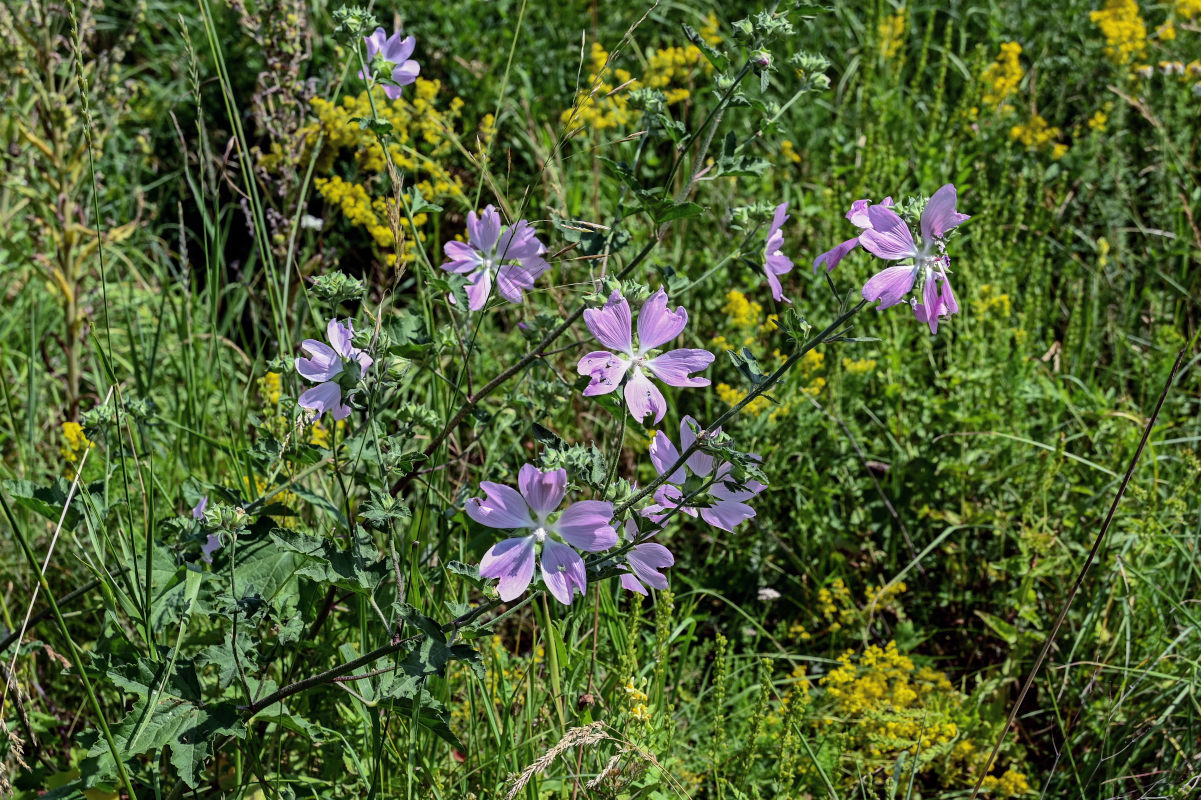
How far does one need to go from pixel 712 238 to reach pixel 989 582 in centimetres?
137

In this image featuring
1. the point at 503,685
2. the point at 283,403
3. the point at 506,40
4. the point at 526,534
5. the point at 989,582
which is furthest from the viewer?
the point at 506,40

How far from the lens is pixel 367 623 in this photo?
1690mm

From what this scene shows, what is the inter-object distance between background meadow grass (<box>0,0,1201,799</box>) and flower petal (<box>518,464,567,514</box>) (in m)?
0.15

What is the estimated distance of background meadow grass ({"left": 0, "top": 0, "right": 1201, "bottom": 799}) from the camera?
160 centimetres

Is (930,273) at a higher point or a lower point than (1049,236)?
higher

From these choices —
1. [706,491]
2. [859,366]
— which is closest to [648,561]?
[706,491]

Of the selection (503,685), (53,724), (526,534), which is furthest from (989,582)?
(53,724)

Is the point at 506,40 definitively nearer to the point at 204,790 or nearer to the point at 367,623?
the point at 367,623

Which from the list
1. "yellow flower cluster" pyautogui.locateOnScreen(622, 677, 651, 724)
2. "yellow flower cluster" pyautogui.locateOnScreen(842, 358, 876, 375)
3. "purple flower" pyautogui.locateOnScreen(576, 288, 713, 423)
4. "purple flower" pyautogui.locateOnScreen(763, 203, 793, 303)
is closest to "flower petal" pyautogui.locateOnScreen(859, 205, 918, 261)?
"purple flower" pyautogui.locateOnScreen(576, 288, 713, 423)

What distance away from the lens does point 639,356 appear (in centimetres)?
125

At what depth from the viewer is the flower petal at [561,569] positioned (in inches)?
44.4

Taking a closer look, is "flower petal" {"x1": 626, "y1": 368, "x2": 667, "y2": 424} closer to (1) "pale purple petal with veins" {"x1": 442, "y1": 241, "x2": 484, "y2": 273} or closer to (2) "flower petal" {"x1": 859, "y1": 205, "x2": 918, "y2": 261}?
(2) "flower petal" {"x1": 859, "y1": 205, "x2": 918, "y2": 261}

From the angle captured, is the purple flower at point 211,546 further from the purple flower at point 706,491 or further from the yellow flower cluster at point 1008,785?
the yellow flower cluster at point 1008,785

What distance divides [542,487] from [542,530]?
5 centimetres
